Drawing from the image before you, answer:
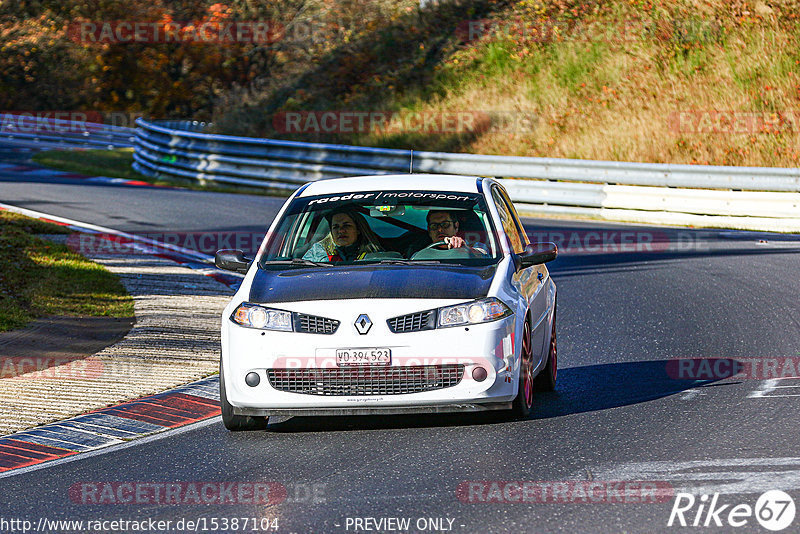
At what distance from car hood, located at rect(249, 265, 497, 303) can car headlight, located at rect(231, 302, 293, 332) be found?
0.22 feet

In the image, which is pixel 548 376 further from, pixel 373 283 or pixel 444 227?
pixel 373 283

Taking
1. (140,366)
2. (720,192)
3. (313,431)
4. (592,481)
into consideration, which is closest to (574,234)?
(720,192)

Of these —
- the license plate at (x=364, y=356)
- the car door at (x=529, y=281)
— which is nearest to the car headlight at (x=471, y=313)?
the license plate at (x=364, y=356)

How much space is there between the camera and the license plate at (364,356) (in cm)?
716

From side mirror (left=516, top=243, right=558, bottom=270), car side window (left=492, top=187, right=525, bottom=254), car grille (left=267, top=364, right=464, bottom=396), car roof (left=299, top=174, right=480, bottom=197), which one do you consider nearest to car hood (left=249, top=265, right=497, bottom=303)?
side mirror (left=516, top=243, right=558, bottom=270)

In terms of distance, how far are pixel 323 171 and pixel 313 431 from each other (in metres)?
18.9

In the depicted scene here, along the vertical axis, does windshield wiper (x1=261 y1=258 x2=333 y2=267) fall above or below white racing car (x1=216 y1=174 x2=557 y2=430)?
above

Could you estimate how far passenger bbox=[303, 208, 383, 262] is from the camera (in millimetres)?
8531

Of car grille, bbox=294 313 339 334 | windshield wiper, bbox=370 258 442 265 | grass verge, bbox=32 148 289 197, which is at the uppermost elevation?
windshield wiper, bbox=370 258 442 265

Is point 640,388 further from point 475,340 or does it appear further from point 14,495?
point 14,495

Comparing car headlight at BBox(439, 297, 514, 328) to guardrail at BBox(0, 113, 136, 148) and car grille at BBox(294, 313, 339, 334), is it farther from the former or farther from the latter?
guardrail at BBox(0, 113, 136, 148)

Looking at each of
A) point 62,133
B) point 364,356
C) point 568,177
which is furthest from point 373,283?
point 62,133

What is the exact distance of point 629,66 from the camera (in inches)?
1228

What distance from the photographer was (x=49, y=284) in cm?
1357
